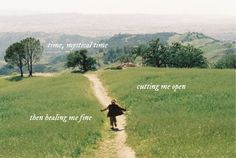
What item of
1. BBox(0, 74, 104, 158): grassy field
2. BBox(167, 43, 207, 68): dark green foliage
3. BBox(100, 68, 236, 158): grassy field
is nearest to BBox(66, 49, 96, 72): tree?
BBox(167, 43, 207, 68): dark green foliage

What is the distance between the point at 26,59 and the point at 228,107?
102 meters

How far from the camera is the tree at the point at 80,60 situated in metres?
141

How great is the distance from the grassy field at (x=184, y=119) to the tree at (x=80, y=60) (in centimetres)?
8327

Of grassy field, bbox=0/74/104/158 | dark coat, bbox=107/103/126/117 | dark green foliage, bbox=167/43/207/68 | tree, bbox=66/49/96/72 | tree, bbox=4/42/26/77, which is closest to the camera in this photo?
grassy field, bbox=0/74/104/158

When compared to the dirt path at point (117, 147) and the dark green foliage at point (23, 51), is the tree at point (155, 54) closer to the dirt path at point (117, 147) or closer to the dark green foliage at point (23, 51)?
the dark green foliage at point (23, 51)

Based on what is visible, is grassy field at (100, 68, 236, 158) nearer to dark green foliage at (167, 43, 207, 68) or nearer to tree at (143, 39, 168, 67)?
tree at (143, 39, 168, 67)

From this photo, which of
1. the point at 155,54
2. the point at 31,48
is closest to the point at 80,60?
the point at 31,48

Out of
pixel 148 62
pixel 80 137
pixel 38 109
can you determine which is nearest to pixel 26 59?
pixel 148 62

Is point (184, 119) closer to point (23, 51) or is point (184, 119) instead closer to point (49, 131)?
point (49, 131)

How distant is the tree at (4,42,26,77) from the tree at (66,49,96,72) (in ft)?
46.8

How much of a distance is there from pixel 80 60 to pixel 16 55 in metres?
20.1

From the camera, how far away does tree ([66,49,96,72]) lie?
463 feet

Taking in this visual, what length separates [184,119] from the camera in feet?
109

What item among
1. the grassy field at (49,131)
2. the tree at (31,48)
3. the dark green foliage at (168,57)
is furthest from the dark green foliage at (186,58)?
the grassy field at (49,131)
